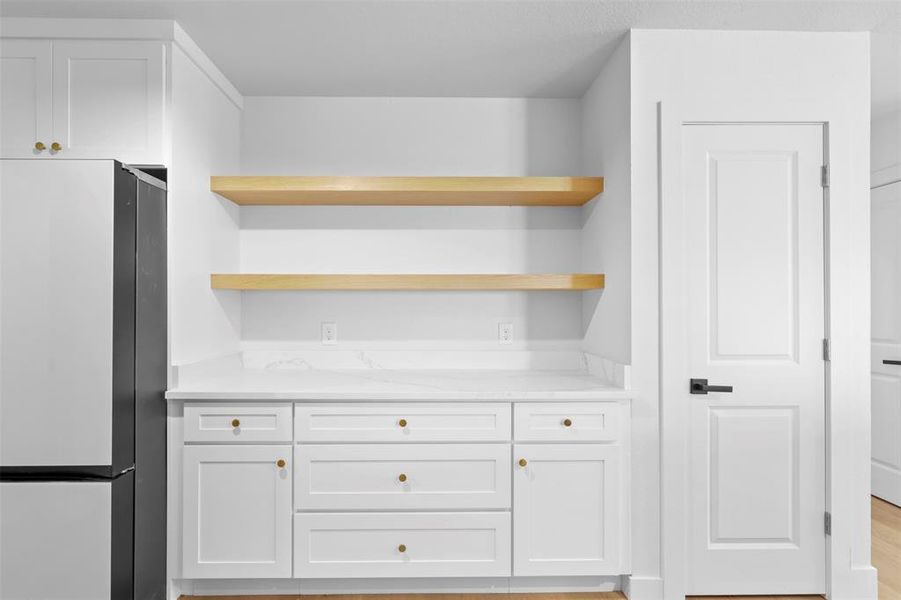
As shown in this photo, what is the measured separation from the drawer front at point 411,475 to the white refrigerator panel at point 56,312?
0.84 metres

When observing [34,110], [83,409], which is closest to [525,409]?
[83,409]

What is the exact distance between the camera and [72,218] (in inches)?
75.7

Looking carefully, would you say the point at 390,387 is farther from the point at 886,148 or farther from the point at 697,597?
the point at 886,148

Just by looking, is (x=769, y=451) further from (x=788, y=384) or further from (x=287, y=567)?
(x=287, y=567)

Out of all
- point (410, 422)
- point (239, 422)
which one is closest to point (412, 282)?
point (410, 422)

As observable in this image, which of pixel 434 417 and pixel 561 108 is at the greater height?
pixel 561 108

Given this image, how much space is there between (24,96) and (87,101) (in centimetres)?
24

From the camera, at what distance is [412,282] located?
2.81 metres

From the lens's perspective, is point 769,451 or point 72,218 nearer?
point 72,218

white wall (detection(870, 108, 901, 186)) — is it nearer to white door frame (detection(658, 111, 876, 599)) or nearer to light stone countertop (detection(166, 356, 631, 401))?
white door frame (detection(658, 111, 876, 599))

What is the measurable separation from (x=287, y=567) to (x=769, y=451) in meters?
2.04

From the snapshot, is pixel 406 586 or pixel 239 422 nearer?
pixel 239 422

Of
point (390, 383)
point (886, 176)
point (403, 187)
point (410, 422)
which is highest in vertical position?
point (886, 176)

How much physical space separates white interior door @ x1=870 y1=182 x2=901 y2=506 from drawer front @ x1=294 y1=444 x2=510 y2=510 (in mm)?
2728
